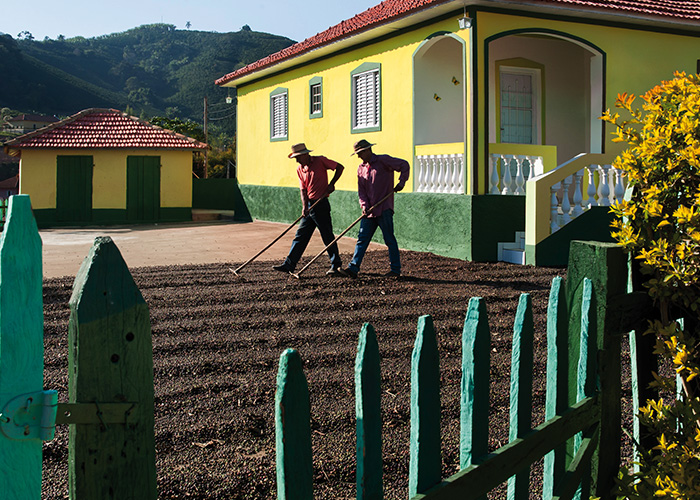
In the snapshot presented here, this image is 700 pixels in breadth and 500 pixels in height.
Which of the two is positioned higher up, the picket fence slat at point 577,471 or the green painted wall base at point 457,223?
the green painted wall base at point 457,223

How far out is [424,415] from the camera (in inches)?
85.3

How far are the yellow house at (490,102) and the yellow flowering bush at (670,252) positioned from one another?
908 centimetres

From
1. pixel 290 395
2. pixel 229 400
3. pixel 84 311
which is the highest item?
pixel 84 311

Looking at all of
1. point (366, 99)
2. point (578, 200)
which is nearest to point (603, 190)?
point (578, 200)

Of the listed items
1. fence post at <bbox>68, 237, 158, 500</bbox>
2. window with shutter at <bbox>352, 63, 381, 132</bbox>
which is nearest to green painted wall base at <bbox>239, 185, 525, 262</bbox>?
window with shutter at <bbox>352, 63, 381, 132</bbox>

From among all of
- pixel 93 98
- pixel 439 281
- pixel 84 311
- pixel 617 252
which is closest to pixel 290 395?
pixel 84 311

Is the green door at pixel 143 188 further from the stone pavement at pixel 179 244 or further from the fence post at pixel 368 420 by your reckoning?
the fence post at pixel 368 420

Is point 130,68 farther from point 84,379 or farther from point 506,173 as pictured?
point 84,379

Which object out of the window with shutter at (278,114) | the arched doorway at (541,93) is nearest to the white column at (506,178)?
the arched doorway at (541,93)

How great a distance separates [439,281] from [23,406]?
9.11 m

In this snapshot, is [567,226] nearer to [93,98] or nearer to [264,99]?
[264,99]

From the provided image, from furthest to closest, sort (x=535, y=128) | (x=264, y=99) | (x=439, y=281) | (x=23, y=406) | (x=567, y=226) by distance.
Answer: (x=264, y=99)
(x=535, y=128)
(x=567, y=226)
(x=439, y=281)
(x=23, y=406)

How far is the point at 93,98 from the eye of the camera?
407 ft

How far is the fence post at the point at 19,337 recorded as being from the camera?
1.57m
